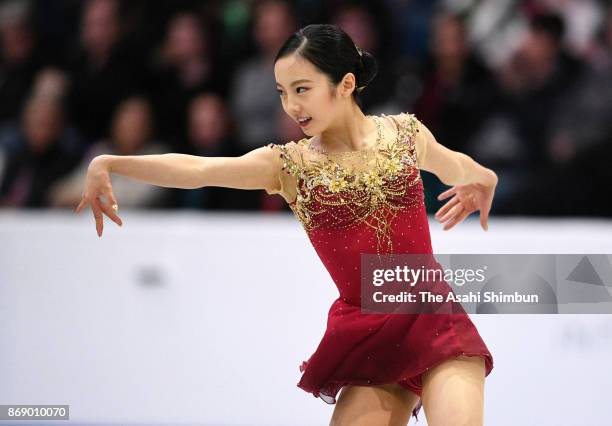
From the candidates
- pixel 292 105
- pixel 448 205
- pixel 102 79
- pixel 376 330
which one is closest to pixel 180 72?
pixel 102 79

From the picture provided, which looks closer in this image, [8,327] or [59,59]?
[8,327]

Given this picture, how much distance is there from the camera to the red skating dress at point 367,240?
3088mm

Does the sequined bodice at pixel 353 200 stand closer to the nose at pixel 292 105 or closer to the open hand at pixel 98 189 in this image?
the nose at pixel 292 105

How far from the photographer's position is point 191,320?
15.4ft

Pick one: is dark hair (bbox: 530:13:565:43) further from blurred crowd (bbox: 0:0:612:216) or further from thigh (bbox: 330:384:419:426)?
thigh (bbox: 330:384:419:426)

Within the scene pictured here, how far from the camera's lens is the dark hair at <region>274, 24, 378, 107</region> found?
9.92ft

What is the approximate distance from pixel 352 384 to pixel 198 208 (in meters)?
2.99

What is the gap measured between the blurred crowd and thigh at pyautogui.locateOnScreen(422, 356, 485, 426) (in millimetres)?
2620

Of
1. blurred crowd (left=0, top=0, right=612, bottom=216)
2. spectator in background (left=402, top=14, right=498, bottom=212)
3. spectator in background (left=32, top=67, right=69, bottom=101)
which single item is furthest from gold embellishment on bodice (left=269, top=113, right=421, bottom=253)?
spectator in background (left=32, top=67, right=69, bottom=101)

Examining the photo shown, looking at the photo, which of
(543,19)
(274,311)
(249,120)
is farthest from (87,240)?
(543,19)

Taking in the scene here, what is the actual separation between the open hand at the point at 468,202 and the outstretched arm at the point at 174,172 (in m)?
0.80

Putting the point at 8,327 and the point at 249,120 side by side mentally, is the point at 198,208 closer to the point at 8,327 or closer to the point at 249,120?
the point at 249,120

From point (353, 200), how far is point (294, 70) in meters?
0.41

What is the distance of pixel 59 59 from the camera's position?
280 inches
